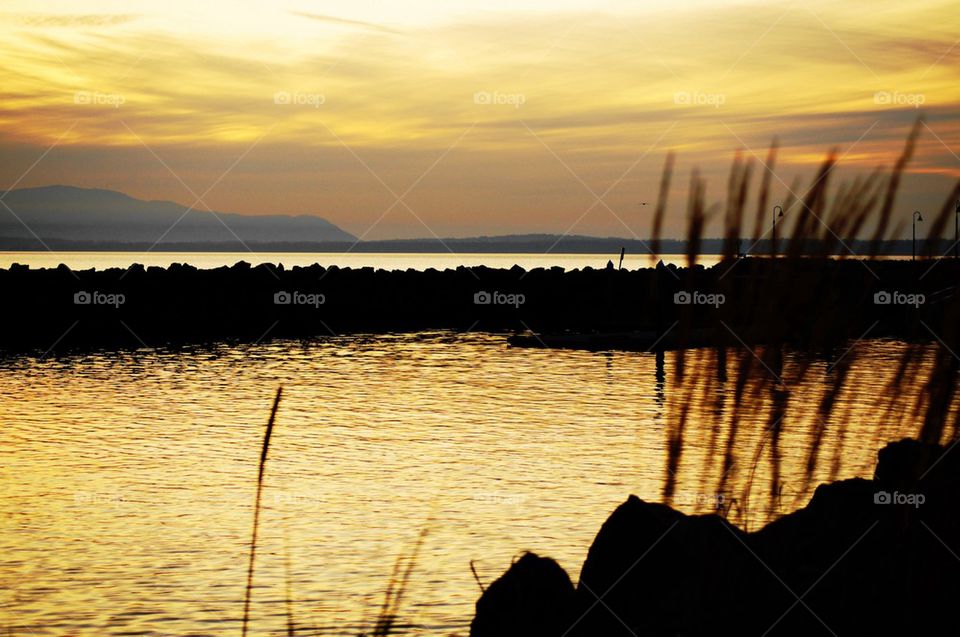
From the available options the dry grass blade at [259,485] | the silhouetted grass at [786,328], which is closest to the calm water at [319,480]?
the silhouetted grass at [786,328]

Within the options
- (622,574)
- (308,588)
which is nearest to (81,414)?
(308,588)

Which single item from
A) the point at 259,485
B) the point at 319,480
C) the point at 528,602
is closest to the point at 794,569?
the point at 528,602

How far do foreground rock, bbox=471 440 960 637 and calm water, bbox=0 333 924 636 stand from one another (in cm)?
37

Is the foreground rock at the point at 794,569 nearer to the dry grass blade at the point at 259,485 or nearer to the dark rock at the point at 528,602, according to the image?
the dark rock at the point at 528,602

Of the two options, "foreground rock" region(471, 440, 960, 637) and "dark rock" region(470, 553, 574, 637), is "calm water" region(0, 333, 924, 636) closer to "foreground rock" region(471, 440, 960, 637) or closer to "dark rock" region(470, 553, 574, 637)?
"foreground rock" region(471, 440, 960, 637)

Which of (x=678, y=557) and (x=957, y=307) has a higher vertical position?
(x=957, y=307)

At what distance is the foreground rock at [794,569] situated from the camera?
579cm

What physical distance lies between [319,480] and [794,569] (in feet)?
47.2

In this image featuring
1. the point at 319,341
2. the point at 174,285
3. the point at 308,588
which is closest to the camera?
the point at 308,588

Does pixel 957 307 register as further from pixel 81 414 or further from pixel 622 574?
pixel 81 414

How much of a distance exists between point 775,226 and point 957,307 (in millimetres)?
822

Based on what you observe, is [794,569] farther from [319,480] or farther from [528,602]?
[319,480]

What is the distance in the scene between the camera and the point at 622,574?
300 inches

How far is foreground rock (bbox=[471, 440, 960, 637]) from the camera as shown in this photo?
579cm
